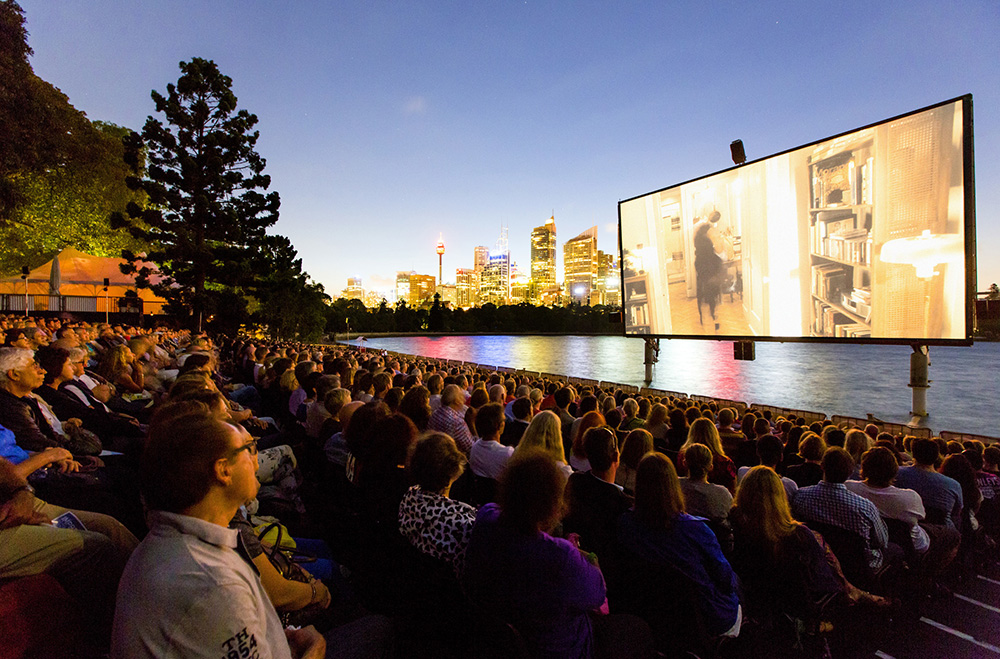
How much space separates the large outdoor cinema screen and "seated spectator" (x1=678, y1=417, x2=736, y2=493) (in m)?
10.6

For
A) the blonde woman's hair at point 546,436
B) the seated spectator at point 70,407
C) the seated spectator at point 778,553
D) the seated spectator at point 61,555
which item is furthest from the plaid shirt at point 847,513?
the seated spectator at point 70,407

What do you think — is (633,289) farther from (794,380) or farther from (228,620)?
(794,380)

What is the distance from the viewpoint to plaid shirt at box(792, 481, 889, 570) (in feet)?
9.27

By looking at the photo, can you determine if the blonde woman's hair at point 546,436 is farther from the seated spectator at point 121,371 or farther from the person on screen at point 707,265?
the person on screen at point 707,265

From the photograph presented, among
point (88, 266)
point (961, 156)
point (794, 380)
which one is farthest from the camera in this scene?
point (794, 380)

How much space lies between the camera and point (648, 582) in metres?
2.23

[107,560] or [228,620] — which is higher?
[228,620]

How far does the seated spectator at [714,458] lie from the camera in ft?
11.9

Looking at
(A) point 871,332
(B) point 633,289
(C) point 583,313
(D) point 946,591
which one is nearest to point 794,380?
(B) point 633,289

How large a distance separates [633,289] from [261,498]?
1726 cm

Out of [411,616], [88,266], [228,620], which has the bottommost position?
[411,616]

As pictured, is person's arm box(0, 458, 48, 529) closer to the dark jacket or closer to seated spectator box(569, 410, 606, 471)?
the dark jacket

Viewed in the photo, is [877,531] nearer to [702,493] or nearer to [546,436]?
[702,493]

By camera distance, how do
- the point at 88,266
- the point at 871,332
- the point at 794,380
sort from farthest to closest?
1. the point at 794,380
2. the point at 88,266
3. the point at 871,332
